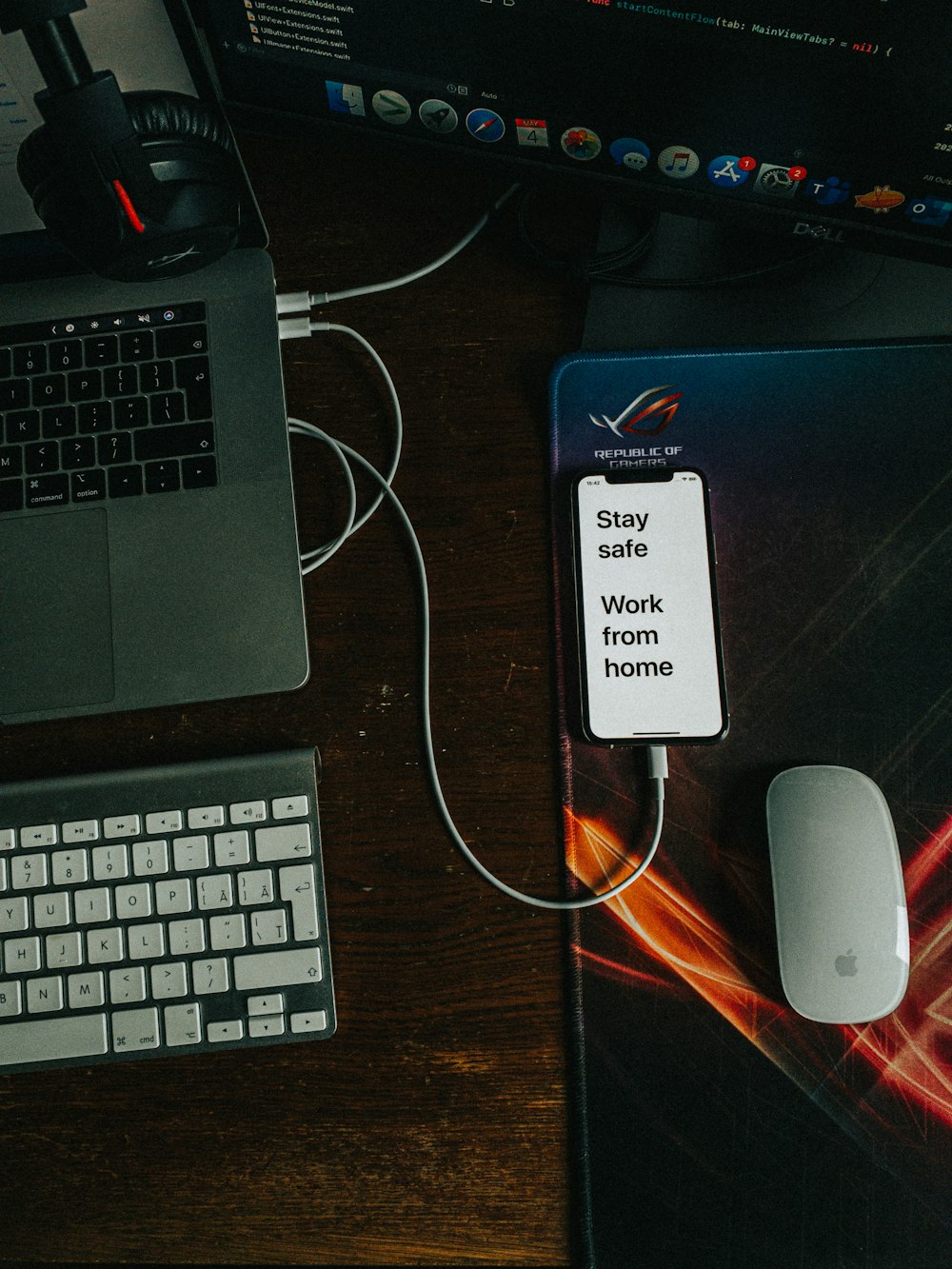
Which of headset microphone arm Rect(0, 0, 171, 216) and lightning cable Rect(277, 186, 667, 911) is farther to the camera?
lightning cable Rect(277, 186, 667, 911)

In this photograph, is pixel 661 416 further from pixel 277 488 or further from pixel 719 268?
pixel 277 488

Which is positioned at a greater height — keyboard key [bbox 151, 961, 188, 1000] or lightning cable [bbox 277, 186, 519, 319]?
lightning cable [bbox 277, 186, 519, 319]

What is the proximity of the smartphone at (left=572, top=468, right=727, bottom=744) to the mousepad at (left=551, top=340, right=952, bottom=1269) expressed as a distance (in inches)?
0.6

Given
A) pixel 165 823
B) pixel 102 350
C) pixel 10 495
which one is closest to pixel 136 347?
pixel 102 350

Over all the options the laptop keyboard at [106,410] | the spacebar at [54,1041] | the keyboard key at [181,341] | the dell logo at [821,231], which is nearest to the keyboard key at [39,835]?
the spacebar at [54,1041]

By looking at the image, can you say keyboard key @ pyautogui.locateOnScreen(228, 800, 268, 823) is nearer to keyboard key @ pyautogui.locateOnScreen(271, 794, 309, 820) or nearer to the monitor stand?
keyboard key @ pyautogui.locateOnScreen(271, 794, 309, 820)

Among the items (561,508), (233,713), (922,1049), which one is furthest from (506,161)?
(922,1049)

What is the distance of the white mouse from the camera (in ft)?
1.59

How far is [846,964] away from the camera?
49 centimetres

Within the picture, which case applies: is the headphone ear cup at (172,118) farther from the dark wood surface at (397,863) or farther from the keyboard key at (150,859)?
the keyboard key at (150,859)

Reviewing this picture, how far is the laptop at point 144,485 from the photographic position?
537mm

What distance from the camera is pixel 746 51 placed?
1.49 feet

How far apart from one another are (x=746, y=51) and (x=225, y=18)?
304 mm

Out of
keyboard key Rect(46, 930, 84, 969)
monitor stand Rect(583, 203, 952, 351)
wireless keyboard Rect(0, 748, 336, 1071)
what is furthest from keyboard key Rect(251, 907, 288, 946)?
monitor stand Rect(583, 203, 952, 351)
